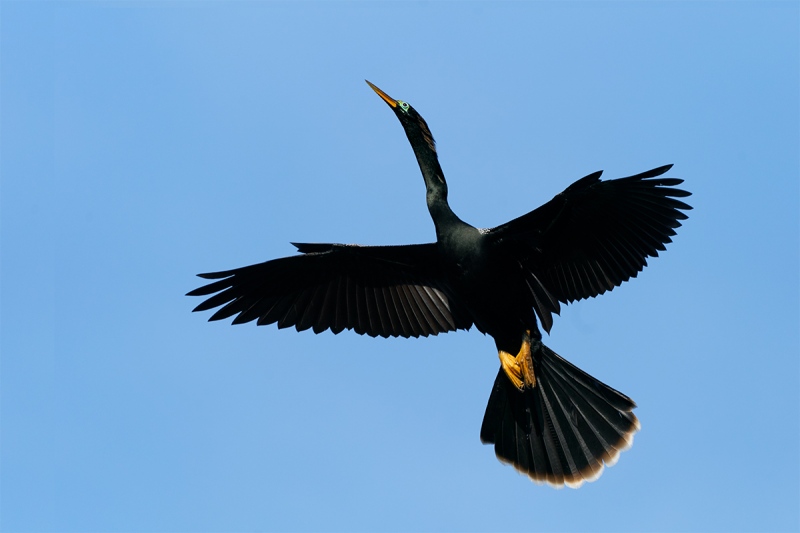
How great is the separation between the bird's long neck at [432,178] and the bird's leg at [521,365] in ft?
4.49

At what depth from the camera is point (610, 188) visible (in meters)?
10.2

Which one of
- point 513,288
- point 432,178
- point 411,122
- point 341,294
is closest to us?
point 513,288

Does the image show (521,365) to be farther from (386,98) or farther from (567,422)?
Result: (386,98)

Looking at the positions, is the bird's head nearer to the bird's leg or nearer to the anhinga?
the anhinga

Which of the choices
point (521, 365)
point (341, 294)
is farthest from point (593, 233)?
point (341, 294)

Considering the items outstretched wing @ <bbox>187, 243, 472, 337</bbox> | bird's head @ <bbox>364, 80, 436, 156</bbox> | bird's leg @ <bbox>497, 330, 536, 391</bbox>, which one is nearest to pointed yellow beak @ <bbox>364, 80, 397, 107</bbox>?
bird's head @ <bbox>364, 80, 436, 156</bbox>

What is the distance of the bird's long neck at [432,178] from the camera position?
10.4 m

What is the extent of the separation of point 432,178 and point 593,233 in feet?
5.43

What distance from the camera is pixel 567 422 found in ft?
36.7

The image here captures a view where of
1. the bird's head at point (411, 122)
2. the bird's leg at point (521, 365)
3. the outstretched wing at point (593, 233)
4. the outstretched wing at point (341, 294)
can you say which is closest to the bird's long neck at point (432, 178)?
the bird's head at point (411, 122)

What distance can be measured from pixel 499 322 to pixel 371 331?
160cm

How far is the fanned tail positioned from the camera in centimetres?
1111

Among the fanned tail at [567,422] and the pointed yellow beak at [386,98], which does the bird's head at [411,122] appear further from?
the fanned tail at [567,422]

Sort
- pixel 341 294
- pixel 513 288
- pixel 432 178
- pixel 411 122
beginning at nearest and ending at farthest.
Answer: pixel 513 288 < pixel 432 178 < pixel 411 122 < pixel 341 294
